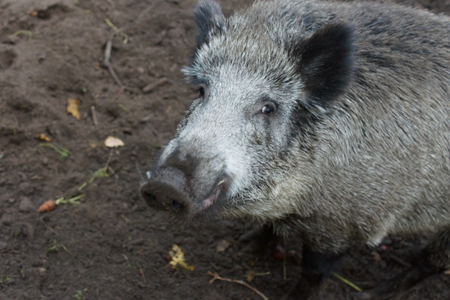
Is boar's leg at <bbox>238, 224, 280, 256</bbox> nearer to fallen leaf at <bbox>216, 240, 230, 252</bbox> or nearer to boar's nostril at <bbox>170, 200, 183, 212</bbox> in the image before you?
fallen leaf at <bbox>216, 240, 230, 252</bbox>

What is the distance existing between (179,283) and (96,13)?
361 cm

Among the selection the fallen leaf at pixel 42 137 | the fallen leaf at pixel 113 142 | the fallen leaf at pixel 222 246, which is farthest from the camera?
the fallen leaf at pixel 113 142

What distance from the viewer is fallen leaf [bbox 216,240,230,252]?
13.1 ft

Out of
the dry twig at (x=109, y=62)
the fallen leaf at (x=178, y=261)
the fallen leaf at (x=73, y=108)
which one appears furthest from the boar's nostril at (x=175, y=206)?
the dry twig at (x=109, y=62)

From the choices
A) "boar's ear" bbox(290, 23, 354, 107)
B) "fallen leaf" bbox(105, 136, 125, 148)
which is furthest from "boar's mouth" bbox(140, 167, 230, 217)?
"fallen leaf" bbox(105, 136, 125, 148)

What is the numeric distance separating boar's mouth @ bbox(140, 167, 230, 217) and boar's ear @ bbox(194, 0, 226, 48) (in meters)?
1.27

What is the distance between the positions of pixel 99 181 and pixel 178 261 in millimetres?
1157

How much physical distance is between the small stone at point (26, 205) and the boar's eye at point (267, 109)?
2399mm

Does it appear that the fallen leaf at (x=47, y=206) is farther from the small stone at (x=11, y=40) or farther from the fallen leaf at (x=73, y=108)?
the small stone at (x=11, y=40)

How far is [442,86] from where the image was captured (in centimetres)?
297

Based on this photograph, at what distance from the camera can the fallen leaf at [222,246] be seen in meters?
3.98

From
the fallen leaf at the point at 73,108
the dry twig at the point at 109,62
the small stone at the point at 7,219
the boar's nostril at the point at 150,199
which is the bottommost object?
the small stone at the point at 7,219

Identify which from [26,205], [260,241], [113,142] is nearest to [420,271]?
[260,241]

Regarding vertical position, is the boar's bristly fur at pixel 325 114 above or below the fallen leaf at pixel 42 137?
above
